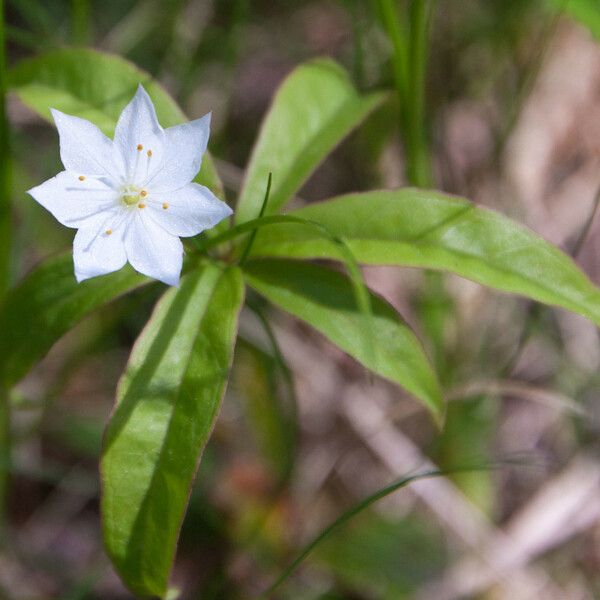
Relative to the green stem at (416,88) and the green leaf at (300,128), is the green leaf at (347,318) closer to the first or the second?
the green leaf at (300,128)

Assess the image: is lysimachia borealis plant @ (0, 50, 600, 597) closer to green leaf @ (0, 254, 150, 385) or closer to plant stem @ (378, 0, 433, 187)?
green leaf @ (0, 254, 150, 385)

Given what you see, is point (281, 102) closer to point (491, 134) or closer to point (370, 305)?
point (370, 305)

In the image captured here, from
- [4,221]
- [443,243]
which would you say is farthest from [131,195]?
[443,243]

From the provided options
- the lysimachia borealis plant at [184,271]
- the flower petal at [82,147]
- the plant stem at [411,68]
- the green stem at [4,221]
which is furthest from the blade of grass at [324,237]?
the plant stem at [411,68]

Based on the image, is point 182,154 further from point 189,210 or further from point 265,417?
point 265,417

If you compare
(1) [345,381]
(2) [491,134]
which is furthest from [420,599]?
(2) [491,134]

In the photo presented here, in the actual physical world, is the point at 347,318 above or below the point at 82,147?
below
